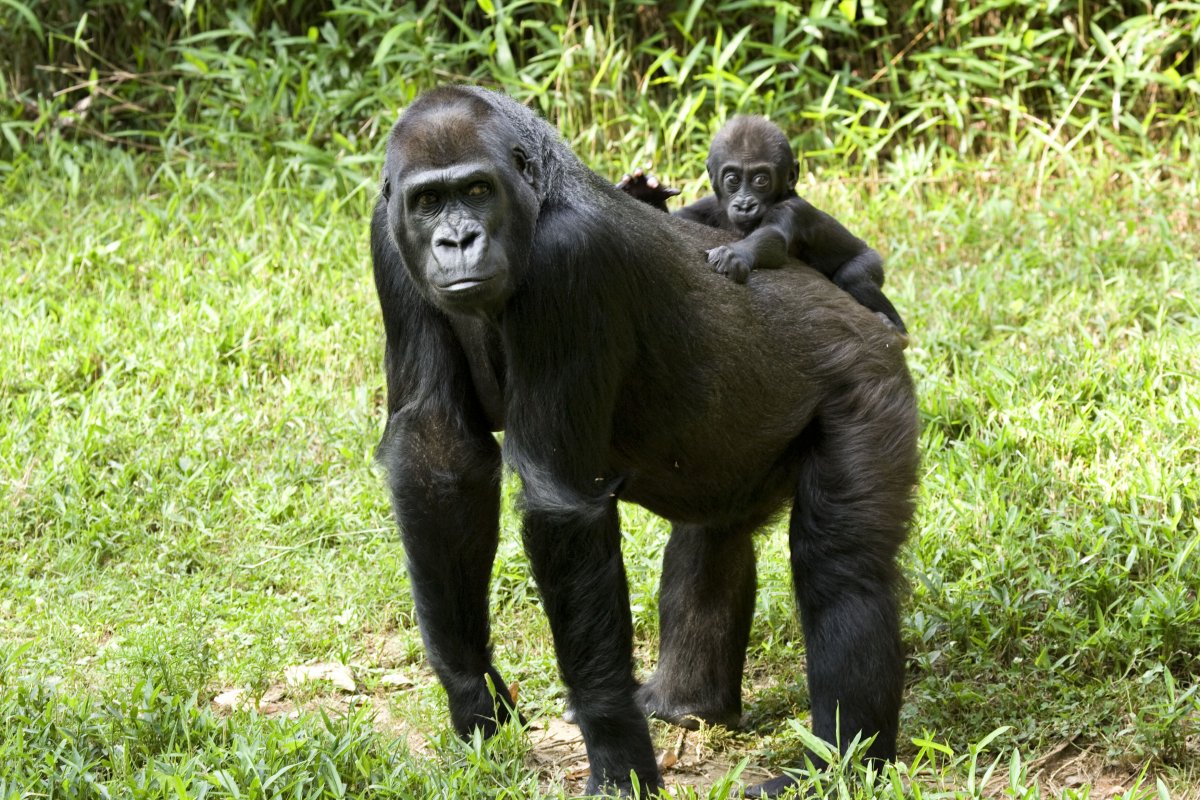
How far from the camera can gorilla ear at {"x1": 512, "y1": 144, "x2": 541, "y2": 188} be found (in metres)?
3.83

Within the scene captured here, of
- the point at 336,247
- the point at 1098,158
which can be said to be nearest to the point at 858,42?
the point at 1098,158

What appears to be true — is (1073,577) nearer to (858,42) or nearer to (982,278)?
(982,278)

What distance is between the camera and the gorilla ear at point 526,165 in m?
3.83

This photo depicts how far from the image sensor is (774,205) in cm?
479

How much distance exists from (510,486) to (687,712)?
121 centimetres

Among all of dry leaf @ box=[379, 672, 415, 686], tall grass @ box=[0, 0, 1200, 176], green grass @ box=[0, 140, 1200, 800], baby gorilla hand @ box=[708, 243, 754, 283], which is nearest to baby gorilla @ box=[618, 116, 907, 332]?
baby gorilla hand @ box=[708, 243, 754, 283]

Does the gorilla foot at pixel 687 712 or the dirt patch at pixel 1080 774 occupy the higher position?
the dirt patch at pixel 1080 774

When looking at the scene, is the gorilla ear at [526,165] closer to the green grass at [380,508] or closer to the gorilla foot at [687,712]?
the green grass at [380,508]

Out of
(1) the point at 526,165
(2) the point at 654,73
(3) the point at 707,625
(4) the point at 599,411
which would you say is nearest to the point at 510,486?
(4) the point at 599,411

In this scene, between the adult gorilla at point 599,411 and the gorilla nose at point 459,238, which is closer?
the gorilla nose at point 459,238

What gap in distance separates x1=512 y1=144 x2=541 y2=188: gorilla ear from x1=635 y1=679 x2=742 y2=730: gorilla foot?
1814 millimetres

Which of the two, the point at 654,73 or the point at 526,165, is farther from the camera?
the point at 654,73

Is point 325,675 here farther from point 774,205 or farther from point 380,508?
point 774,205

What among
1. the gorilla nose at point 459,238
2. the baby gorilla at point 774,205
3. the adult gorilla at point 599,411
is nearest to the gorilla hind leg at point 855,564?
the adult gorilla at point 599,411
